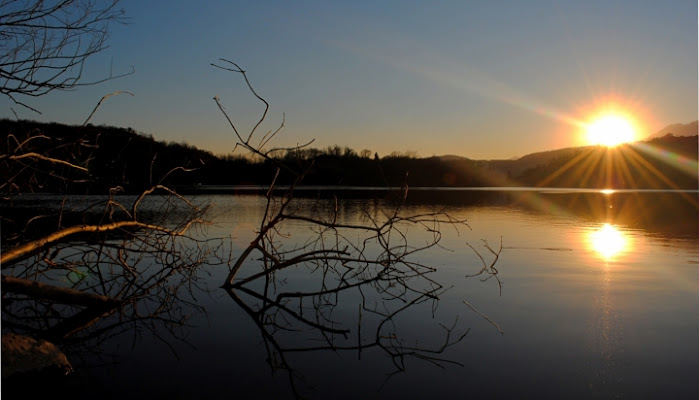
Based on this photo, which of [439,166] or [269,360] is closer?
[269,360]

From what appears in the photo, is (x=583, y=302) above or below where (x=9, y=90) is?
below

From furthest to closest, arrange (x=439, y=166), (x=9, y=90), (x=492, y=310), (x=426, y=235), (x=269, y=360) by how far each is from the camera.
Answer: (x=439, y=166)
(x=426, y=235)
(x=492, y=310)
(x=269, y=360)
(x=9, y=90)

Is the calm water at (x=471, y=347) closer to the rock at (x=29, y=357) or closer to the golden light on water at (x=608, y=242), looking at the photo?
the rock at (x=29, y=357)

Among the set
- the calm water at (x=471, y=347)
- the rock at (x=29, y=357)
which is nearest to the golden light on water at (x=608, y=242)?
the calm water at (x=471, y=347)

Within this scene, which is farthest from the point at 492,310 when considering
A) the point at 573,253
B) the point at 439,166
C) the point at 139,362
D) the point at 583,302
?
the point at 439,166

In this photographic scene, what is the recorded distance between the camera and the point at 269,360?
18.5 feet

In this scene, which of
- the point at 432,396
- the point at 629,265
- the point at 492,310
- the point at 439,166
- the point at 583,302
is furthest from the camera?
the point at 439,166

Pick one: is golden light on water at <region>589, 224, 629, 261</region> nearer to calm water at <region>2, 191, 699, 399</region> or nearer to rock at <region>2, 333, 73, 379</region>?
calm water at <region>2, 191, 699, 399</region>

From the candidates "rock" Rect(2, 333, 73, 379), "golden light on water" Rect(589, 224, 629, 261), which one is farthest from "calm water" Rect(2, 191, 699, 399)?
"golden light on water" Rect(589, 224, 629, 261)

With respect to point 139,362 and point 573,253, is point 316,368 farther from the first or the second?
point 573,253

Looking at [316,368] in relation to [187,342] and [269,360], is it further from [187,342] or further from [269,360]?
[187,342]

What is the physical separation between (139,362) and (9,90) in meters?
2.83

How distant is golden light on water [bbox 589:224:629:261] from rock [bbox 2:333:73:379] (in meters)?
11.1

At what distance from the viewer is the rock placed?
15.7 feet
